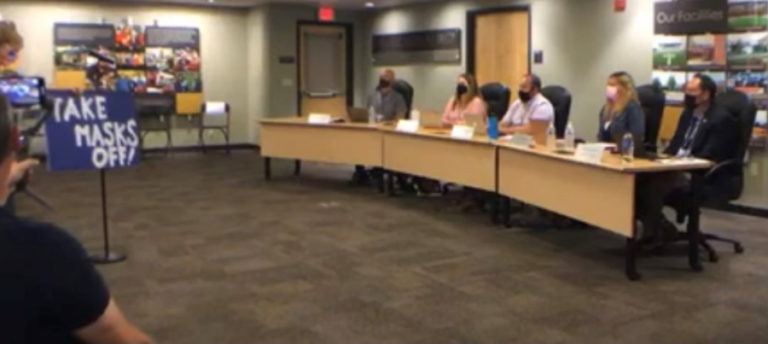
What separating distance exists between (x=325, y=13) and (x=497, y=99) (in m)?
5.64

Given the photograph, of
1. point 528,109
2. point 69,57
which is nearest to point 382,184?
point 528,109

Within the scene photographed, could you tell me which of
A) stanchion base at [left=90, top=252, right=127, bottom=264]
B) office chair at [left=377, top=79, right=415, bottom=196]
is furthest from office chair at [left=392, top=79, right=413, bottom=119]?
stanchion base at [left=90, top=252, right=127, bottom=264]

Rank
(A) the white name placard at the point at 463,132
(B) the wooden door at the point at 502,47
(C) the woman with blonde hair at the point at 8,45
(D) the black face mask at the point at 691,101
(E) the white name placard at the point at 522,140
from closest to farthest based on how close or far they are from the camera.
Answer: (C) the woman with blonde hair at the point at 8,45, (D) the black face mask at the point at 691,101, (E) the white name placard at the point at 522,140, (A) the white name placard at the point at 463,132, (B) the wooden door at the point at 502,47

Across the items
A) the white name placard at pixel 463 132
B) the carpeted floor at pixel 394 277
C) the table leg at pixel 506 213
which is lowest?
the carpeted floor at pixel 394 277

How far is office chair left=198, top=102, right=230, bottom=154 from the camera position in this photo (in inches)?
472

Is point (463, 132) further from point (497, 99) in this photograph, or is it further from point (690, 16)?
point (690, 16)

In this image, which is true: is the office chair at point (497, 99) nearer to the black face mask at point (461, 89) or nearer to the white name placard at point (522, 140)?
the black face mask at point (461, 89)

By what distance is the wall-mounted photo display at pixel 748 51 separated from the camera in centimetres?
652

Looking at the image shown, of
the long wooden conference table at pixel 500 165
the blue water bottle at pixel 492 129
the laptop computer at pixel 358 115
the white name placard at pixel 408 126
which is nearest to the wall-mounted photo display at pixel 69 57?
the long wooden conference table at pixel 500 165

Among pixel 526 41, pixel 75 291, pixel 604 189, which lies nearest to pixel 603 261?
pixel 604 189

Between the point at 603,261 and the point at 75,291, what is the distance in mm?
4209

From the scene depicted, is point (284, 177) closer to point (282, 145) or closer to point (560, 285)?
point (282, 145)

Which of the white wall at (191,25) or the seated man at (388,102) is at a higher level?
the white wall at (191,25)

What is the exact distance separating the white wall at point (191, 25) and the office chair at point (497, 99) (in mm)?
5724
